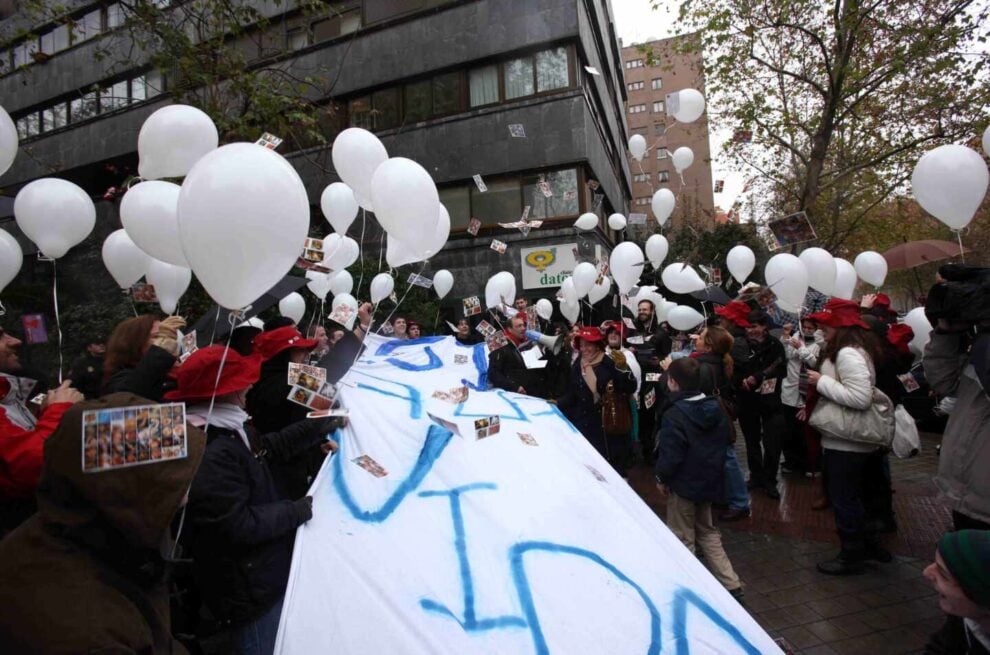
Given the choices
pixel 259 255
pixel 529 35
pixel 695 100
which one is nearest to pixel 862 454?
pixel 259 255

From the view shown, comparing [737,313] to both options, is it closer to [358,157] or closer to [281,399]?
[358,157]

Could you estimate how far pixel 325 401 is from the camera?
2740 millimetres

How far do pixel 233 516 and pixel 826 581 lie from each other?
161 inches

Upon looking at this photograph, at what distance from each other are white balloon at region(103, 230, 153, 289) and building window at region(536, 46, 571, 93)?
40.9ft

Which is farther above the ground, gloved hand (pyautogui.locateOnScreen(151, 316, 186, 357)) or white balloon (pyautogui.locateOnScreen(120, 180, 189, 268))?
white balloon (pyautogui.locateOnScreen(120, 180, 189, 268))

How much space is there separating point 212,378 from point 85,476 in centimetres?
88

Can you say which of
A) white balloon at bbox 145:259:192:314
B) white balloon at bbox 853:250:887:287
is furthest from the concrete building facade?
white balloon at bbox 145:259:192:314

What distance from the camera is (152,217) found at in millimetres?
3510

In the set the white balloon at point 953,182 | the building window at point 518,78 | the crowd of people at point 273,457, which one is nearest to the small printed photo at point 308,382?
the crowd of people at point 273,457

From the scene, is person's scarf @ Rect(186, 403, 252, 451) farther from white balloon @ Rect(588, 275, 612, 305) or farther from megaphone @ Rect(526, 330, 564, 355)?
white balloon @ Rect(588, 275, 612, 305)

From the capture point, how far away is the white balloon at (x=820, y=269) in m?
6.48

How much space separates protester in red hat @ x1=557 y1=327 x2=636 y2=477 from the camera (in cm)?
518

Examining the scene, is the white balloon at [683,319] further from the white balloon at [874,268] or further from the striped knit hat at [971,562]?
the striped knit hat at [971,562]

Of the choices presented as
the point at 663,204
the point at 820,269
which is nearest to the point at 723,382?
the point at 820,269
